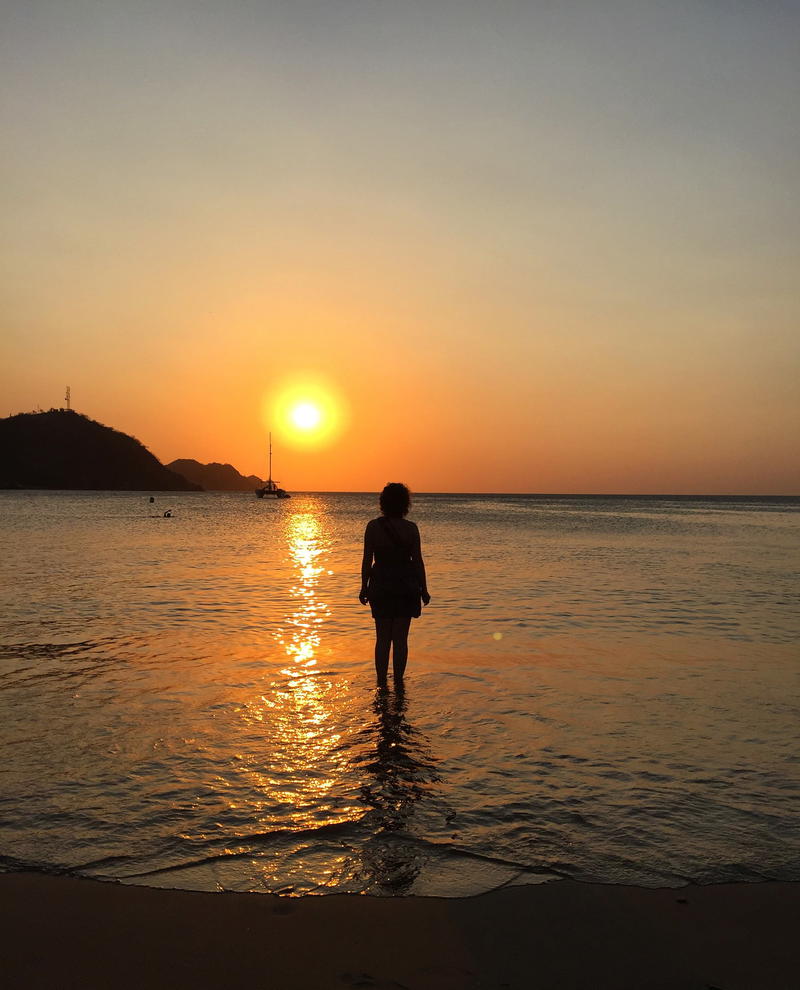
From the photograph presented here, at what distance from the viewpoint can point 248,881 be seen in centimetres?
421

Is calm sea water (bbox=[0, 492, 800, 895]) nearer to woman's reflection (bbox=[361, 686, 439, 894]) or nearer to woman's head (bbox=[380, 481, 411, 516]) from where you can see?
woman's reflection (bbox=[361, 686, 439, 894])

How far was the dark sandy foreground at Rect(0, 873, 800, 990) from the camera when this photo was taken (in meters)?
3.29

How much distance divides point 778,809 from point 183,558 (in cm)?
2567

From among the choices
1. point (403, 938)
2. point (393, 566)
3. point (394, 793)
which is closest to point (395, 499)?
point (393, 566)

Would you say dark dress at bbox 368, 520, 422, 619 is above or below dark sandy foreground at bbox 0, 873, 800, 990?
above

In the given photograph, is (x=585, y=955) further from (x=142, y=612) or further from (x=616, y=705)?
(x=142, y=612)

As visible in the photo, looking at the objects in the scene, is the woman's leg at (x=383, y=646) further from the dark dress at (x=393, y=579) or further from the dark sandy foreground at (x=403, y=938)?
the dark sandy foreground at (x=403, y=938)

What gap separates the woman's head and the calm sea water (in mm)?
2100

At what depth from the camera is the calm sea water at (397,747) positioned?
4.58 meters

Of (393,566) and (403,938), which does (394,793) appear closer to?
(403,938)

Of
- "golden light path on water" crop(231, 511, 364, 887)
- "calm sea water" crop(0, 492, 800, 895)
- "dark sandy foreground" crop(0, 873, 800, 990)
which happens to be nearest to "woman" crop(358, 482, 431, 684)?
"calm sea water" crop(0, 492, 800, 895)

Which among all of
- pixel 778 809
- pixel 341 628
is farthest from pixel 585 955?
pixel 341 628

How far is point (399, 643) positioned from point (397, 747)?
2073 mm

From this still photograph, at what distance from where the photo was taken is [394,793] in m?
5.64
